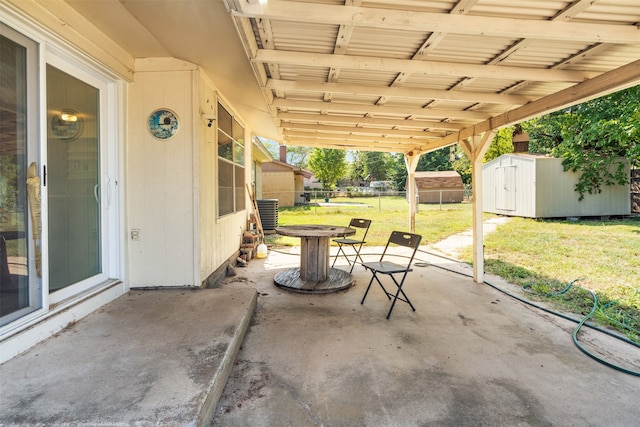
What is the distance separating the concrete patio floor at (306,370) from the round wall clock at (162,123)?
1509mm

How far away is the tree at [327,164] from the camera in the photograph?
26359 mm

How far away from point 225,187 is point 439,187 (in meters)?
19.5

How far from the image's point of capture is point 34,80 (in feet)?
6.75

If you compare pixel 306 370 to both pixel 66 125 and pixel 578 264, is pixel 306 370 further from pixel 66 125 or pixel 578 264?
pixel 578 264

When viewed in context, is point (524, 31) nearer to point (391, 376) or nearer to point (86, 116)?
point (391, 376)

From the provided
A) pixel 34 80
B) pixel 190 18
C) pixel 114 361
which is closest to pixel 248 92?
pixel 190 18

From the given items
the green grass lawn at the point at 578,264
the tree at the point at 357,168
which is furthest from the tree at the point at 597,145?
the tree at the point at 357,168

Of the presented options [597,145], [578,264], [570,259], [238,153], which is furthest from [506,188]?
[238,153]

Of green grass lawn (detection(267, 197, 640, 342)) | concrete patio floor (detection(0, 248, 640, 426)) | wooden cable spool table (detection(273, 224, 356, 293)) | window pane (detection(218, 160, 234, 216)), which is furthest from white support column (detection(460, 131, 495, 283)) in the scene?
window pane (detection(218, 160, 234, 216))

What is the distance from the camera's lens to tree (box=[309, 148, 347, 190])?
26.4 meters

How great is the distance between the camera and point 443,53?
105 inches

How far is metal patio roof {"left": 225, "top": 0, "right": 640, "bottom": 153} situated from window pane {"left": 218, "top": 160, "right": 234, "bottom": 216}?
103 centimetres

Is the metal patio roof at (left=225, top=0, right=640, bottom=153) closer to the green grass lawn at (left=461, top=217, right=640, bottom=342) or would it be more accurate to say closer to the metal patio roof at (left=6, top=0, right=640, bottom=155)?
the metal patio roof at (left=6, top=0, right=640, bottom=155)

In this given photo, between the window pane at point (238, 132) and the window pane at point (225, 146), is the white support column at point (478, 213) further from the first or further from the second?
the window pane at point (238, 132)
